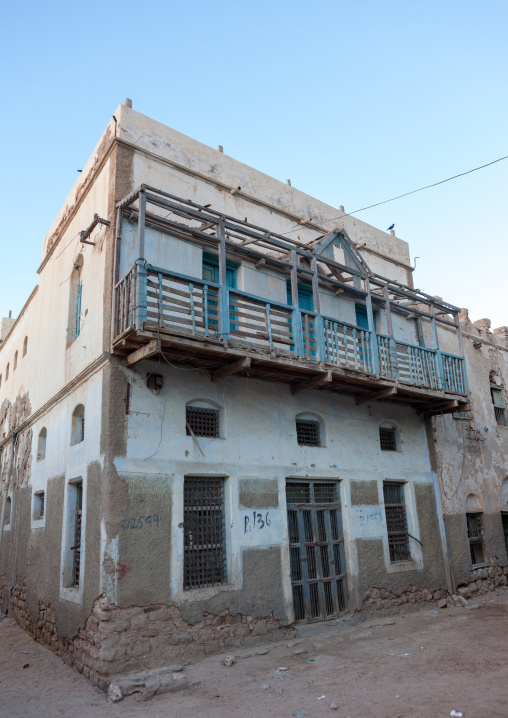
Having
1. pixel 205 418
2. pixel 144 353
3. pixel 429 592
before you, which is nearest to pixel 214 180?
pixel 144 353

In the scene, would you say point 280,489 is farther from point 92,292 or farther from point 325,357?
point 92,292

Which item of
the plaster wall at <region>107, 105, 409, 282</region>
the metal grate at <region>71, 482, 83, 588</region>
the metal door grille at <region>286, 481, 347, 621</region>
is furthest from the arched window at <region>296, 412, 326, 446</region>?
the plaster wall at <region>107, 105, 409, 282</region>

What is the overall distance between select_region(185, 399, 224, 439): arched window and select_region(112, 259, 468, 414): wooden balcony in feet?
1.79

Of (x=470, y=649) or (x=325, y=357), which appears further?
(x=325, y=357)

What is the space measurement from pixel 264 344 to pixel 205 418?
6.14ft

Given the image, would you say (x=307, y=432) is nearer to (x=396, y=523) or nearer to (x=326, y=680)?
(x=396, y=523)

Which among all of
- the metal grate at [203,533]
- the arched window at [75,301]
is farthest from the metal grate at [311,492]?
the arched window at [75,301]

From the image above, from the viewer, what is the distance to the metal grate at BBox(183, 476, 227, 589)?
8.35m

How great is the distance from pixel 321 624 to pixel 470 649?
2546 mm

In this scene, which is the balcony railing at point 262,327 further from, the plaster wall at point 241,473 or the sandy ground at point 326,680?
the sandy ground at point 326,680

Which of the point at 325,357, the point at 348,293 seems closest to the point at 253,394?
the point at 325,357

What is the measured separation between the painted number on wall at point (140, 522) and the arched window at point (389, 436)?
603 centimetres

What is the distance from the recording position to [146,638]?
7.47 m

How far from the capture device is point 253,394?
32.1ft
